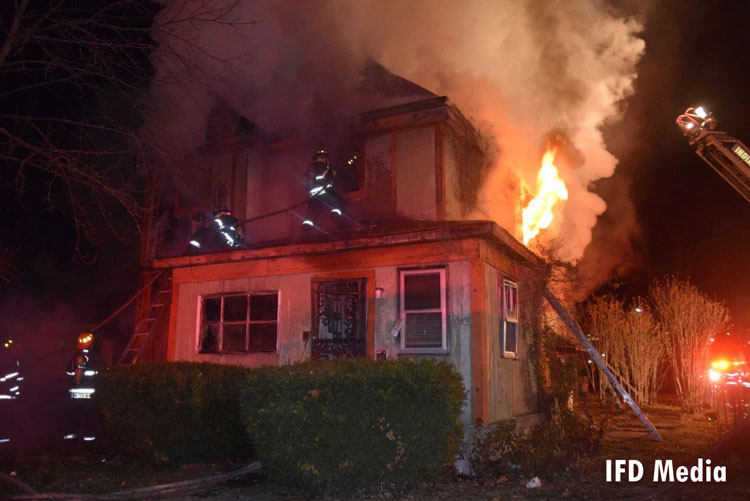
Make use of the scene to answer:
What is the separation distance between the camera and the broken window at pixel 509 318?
9.09 metres

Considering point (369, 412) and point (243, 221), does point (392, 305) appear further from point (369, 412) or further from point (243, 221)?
point (243, 221)

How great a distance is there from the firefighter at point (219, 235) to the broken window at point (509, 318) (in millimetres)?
4934

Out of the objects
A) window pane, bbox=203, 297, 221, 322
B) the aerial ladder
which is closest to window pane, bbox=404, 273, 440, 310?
window pane, bbox=203, 297, 221, 322

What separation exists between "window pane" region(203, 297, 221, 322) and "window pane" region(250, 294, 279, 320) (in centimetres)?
82

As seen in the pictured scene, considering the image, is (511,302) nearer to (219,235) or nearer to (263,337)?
(263,337)

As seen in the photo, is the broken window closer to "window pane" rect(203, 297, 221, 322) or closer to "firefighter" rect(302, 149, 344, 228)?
"firefighter" rect(302, 149, 344, 228)

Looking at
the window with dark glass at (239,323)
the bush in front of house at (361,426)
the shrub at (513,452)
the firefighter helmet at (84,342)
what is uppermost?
the window with dark glass at (239,323)

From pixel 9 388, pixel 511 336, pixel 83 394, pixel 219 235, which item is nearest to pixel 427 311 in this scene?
pixel 511 336

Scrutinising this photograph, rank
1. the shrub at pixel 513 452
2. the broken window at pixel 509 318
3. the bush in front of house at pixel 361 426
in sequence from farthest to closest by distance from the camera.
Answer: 1. the broken window at pixel 509 318
2. the shrub at pixel 513 452
3. the bush in front of house at pixel 361 426

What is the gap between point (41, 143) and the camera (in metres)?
7.27

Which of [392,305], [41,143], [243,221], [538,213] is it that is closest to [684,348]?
[538,213]

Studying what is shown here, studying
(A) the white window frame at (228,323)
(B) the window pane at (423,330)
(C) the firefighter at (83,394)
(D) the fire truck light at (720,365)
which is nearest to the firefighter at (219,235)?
(A) the white window frame at (228,323)

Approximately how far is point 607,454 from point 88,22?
31.9ft

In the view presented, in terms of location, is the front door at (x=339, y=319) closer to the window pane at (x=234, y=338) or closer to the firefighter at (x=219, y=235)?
the window pane at (x=234, y=338)
